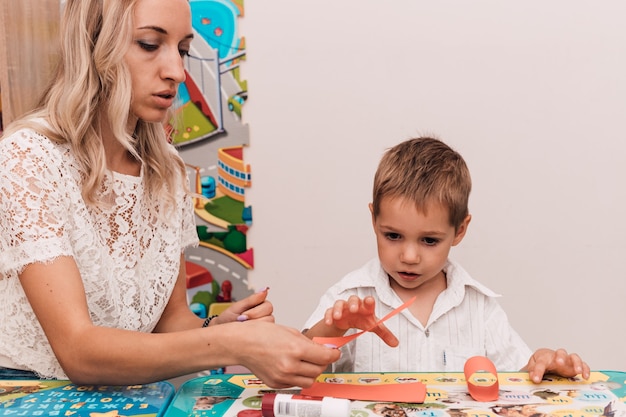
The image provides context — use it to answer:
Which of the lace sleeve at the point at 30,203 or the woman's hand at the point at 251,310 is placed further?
the woman's hand at the point at 251,310

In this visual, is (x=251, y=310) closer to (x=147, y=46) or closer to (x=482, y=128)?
(x=147, y=46)

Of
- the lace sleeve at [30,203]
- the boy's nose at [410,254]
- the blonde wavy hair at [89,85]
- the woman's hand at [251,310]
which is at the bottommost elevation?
the woman's hand at [251,310]

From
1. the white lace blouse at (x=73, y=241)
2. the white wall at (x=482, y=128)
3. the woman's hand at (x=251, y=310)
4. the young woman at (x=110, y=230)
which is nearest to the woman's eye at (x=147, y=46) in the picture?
the young woman at (x=110, y=230)

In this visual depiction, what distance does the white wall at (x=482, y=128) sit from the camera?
79.8 inches

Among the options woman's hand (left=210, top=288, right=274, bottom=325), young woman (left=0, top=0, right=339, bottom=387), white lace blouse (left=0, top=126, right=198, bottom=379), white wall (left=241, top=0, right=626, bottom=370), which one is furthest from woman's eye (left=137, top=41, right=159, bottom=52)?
white wall (left=241, top=0, right=626, bottom=370)

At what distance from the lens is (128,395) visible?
2.77ft

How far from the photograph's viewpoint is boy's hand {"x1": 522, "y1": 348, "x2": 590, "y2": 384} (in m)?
0.87

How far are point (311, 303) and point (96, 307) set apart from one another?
1.08 m

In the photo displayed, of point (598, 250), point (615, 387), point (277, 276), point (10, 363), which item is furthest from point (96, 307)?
point (598, 250)

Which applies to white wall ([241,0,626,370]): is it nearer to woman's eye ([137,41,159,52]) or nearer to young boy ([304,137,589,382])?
young boy ([304,137,589,382])

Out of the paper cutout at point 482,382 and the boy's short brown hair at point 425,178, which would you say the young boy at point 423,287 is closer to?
the boy's short brown hair at point 425,178

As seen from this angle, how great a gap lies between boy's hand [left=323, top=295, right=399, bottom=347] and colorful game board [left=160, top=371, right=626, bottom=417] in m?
0.07

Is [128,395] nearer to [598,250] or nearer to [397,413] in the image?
[397,413]

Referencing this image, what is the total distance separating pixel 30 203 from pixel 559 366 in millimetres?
789
